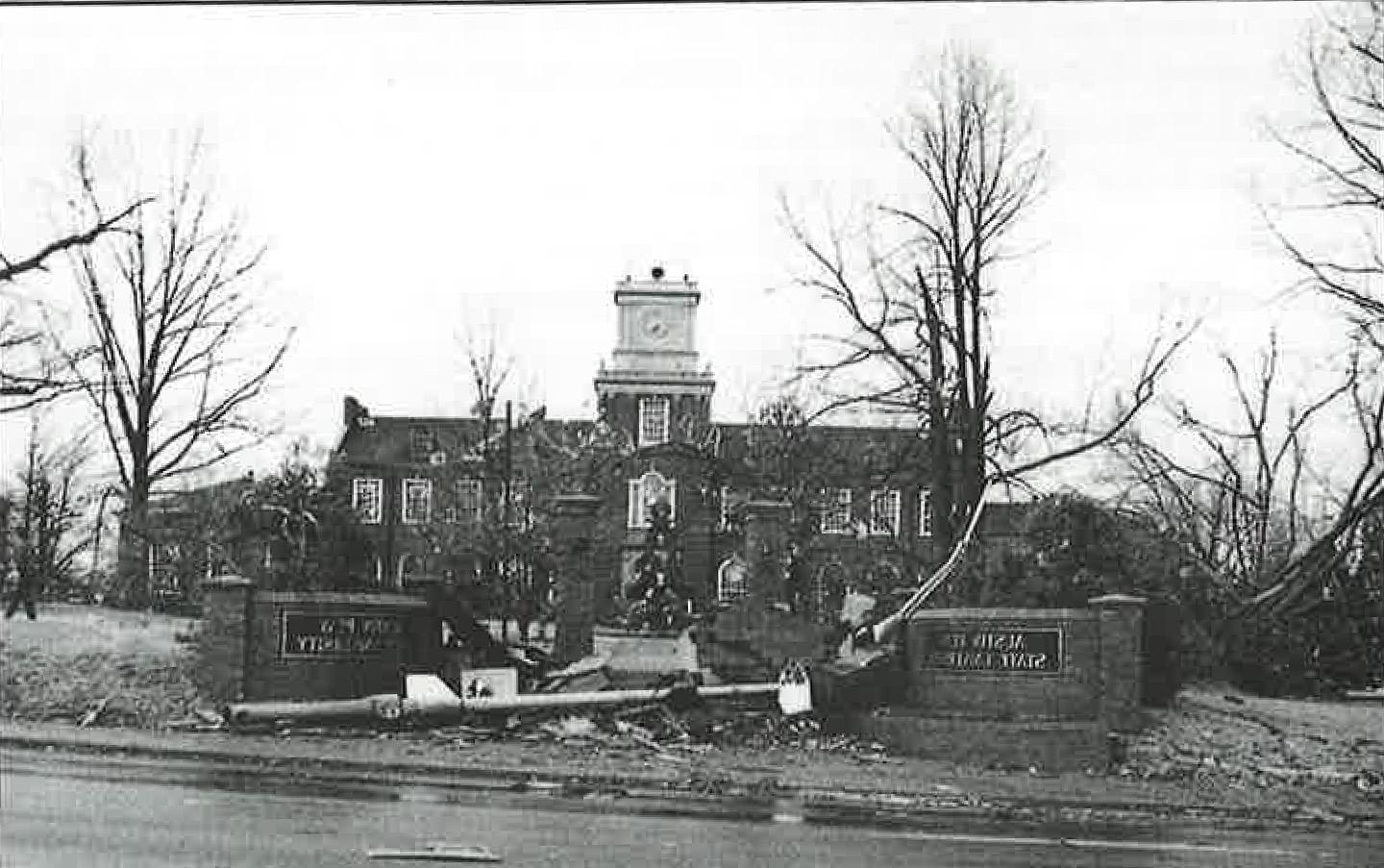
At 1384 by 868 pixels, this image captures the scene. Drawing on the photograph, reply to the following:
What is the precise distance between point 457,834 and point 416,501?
38091 millimetres

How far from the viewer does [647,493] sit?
2044 inches

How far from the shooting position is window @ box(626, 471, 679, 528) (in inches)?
1962

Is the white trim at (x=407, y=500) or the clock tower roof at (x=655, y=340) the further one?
the clock tower roof at (x=655, y=340)

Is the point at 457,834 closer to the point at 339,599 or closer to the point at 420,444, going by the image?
the point at 339,599

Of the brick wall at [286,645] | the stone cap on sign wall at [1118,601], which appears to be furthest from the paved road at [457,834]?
the brick wall at [286,645]

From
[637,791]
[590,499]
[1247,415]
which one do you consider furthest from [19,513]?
[1247,415]

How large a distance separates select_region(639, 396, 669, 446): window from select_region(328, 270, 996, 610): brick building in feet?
0.20

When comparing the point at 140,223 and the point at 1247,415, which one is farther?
the point at 1247,415

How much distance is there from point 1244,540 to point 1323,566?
17.8 m

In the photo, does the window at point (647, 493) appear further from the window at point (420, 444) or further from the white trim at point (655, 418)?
the window at point (420, 444)

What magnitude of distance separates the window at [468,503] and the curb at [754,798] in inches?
1040

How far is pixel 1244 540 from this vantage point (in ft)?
132

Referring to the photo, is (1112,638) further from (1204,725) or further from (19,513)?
(19,513)

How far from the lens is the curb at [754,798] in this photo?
13.7 metres
